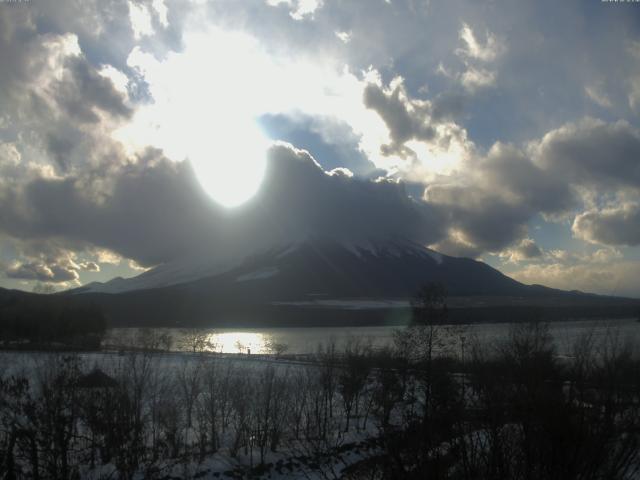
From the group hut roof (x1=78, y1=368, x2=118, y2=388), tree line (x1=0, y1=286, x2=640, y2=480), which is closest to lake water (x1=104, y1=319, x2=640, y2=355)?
tree line (x1=0, y1=286, x2=640, y2=480)

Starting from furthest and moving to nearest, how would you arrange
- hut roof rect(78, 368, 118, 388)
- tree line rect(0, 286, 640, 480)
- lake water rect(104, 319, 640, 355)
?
1. lake water rect(104, 319, 640, 355)
2. hut roof rect(78, 368, 118, 388)
3. tree line rect(0, 286, 640, 480)

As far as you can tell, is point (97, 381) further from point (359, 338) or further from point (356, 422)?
point (359, 338)

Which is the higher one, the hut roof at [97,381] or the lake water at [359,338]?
the hut roof at [97,381]

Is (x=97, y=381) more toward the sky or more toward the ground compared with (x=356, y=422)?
more toward the sky

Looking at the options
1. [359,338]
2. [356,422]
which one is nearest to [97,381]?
[356,422]

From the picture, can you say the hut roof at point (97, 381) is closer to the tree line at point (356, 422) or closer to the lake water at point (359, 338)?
the tree line at point (356, 422)

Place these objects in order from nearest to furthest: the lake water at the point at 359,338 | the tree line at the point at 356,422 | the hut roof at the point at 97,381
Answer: the tree line at the point at 356,422 < the hut roof at the point at 97,381 < the lake water at the point at 359,338

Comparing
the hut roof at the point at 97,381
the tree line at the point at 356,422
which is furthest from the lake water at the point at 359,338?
the hut roof at the point at 97,381

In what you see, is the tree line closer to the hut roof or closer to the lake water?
the hut roof

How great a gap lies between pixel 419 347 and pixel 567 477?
31.9 metres

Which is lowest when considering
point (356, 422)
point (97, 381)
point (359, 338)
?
point (356, 422)

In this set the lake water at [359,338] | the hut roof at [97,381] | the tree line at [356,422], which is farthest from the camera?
the lake water at [359,338]

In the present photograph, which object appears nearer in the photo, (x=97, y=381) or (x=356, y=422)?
(x=97, y=381)

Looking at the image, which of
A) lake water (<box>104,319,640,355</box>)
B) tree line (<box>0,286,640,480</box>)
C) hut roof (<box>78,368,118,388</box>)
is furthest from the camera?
lake water (<box>104,319,640,355</box>)
